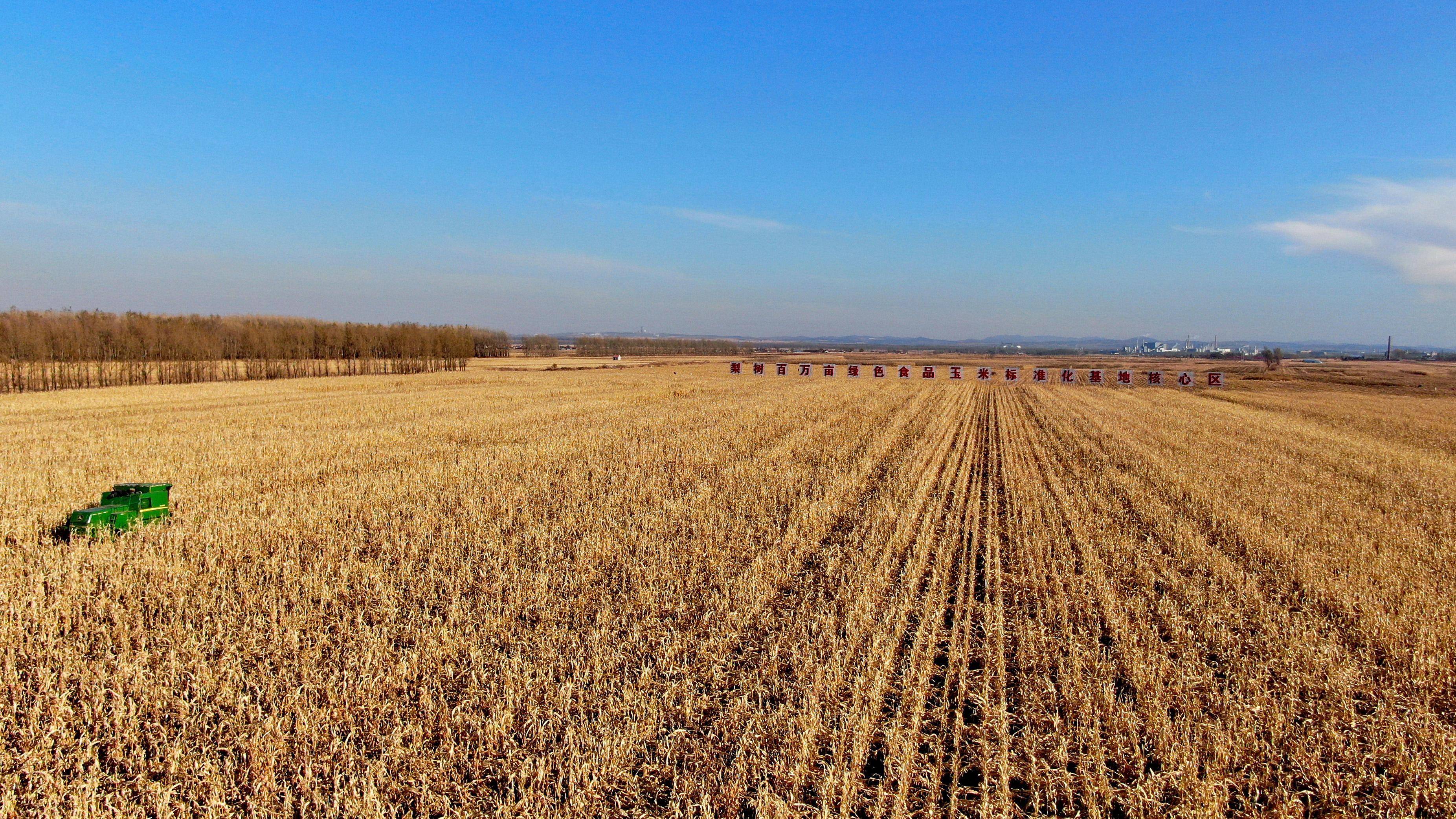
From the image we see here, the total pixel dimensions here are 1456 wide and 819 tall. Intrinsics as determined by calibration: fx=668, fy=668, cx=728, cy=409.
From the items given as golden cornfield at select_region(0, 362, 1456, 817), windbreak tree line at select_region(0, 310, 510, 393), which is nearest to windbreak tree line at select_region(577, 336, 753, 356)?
windbreak tree line at select_region(0, 310, 510, 393)

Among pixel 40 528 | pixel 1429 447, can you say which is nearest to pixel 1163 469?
pixel 1429 447

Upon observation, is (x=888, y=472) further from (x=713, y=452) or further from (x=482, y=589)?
(x=482, y=589)

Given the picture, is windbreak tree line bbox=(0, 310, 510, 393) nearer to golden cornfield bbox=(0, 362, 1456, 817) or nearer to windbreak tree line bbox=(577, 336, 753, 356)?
golden cornfield bbox=(0, 362, 1456, 817)

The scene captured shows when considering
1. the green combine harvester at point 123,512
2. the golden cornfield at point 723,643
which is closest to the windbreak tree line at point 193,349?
the golden cornfield at point 723,643

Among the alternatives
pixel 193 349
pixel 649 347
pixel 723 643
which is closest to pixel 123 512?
pixel 723 643

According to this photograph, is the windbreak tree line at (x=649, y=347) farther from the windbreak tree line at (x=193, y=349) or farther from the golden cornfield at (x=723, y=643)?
the golden cornfield at (x=723, y=643)

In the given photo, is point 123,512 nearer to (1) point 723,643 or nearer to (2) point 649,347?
(1) point 723,643
